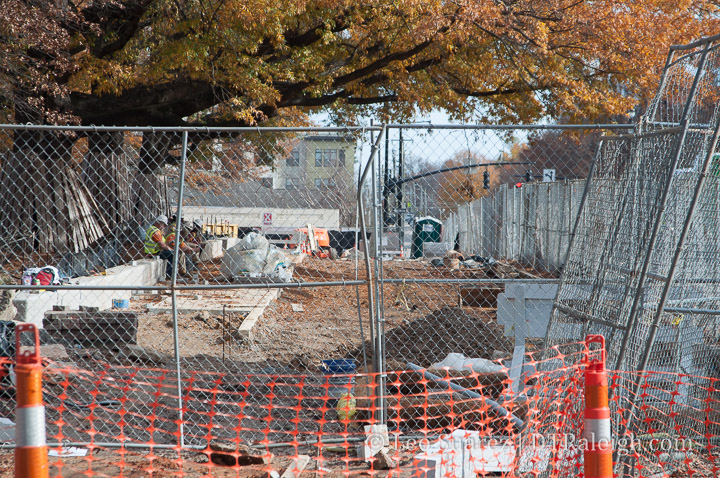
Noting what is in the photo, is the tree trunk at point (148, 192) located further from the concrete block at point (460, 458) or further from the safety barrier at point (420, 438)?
the concrete block at point (460, 458)

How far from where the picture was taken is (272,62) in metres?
16.8

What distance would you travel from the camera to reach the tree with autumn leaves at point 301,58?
1380 cm

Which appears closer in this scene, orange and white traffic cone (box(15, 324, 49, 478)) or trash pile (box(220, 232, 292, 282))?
orange and white traffic cone (box(15, 324, 49, 478))

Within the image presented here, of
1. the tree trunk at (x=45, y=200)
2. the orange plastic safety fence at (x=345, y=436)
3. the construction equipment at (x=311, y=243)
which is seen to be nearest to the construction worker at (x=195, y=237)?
the tree trunk at (x=45, y=200)

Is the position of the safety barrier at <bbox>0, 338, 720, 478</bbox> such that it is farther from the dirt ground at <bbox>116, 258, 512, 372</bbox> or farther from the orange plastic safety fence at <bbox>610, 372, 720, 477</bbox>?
the dirt ground at <bbox>116, 258, 512, 372</bbox>

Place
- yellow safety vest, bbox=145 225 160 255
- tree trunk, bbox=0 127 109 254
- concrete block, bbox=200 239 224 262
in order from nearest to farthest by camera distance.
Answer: yellow safety vest, bbox=145 225 160 255 → tree trunk, bbox=0 127 109 254 → concrete block, bbox=200 239 224 262

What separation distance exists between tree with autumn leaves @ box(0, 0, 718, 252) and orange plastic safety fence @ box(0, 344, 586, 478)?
9.17m

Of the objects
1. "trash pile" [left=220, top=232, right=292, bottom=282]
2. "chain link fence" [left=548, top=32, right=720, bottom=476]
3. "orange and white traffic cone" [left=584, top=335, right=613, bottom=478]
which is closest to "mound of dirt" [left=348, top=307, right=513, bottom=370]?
"chain link fence" [left=548, top=32, right=720, bottom=476]

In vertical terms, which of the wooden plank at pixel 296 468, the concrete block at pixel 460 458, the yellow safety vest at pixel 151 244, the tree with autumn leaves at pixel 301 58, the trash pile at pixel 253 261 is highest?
the tree with autumn leaves at pixel 301 58

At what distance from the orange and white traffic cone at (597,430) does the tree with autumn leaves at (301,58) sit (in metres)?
12.0

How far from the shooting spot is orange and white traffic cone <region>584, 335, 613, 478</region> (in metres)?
3.12

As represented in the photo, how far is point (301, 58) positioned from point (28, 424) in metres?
14.5

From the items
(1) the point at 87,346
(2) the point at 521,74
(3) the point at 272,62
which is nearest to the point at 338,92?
(3) the point at 272,62

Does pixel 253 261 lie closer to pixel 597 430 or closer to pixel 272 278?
pixel 272 278
